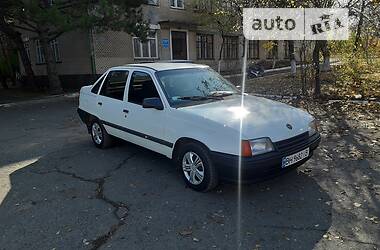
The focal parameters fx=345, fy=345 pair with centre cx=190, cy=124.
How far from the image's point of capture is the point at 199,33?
2505 centimetres

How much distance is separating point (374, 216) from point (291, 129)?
4.10 ft

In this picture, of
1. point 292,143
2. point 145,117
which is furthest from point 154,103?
point 292,143

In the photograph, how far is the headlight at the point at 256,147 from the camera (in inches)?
147

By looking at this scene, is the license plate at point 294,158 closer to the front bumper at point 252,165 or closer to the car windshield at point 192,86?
the front bumper at point 252,165

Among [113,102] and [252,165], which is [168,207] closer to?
[252,165]

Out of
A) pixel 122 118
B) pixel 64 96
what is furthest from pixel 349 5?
pixel 64 96

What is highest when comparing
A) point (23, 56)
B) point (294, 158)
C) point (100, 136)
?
point (23, 56)

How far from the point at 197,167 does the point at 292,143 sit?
Result: 117 centimetres

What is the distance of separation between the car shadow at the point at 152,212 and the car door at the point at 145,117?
0.46 m

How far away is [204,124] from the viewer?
4.04m

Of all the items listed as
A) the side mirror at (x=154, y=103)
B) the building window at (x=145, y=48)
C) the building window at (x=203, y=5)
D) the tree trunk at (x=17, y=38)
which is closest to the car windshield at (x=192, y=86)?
the side mirror at (x=154, y=103)

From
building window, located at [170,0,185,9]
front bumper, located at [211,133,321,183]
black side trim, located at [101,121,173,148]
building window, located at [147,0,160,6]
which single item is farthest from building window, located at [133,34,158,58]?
front bumper, located at [211,133,321,183]

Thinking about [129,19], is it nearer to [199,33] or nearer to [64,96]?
[64,96]

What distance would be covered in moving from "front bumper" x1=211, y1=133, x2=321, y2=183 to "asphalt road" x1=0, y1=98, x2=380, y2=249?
0.33 metres
